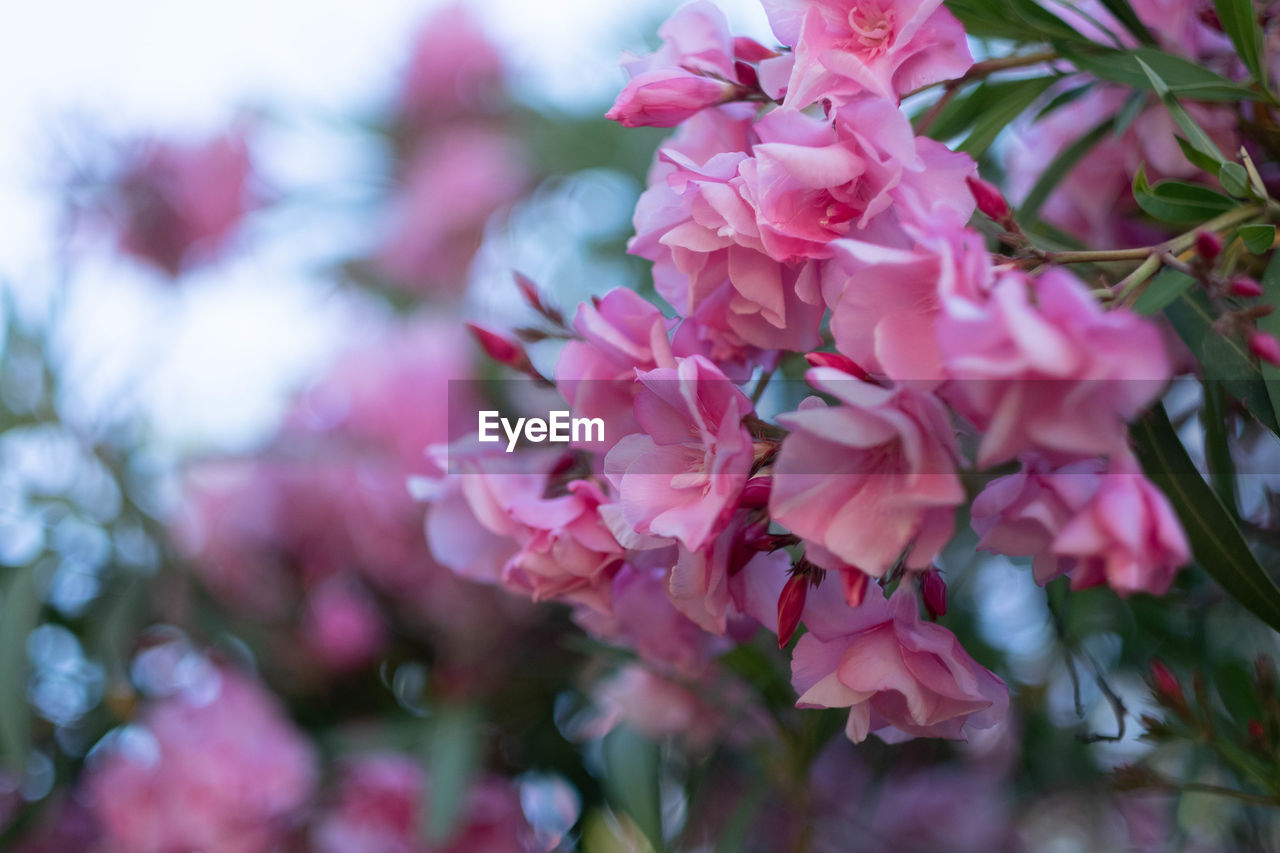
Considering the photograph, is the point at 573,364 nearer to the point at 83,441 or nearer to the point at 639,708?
the point at 639,708

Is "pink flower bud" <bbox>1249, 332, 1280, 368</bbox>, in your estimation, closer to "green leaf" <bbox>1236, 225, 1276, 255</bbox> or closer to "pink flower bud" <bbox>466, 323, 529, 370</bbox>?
"green leaf" <bbox>1236, 225, 1276, 255</bbox>

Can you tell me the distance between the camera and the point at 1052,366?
24cm

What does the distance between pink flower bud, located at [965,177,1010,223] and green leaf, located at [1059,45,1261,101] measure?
5.4 inches

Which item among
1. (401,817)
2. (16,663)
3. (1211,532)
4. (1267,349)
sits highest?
(1267,349)

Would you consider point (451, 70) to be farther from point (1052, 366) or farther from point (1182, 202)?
point (1052, 366)

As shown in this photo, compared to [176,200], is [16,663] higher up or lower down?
lower down

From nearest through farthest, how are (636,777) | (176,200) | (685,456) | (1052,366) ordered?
(1052,366) → (685,456) → (636,777) → (176,200)

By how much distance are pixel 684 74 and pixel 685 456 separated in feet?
0.51

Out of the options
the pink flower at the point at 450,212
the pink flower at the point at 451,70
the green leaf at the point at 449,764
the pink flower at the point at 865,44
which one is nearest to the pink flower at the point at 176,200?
the pink flower at the point at 450,212

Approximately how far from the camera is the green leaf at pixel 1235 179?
35 cm

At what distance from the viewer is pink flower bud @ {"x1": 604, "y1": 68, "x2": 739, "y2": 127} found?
0.38 metres

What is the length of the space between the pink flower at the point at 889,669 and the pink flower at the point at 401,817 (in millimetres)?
499

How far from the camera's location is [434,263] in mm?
1315

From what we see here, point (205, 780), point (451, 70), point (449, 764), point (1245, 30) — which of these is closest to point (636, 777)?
point (449, 764)
